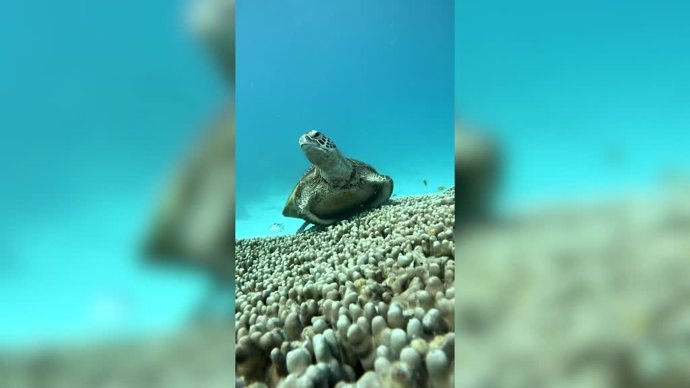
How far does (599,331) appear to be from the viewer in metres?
0.76

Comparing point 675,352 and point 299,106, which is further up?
point 299,106

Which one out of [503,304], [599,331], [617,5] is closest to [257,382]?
[503,304]

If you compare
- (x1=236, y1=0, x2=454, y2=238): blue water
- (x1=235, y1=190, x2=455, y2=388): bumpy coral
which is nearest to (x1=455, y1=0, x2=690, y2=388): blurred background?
(x1=235, y1=190, x2=455, y2=388): bumpy coral

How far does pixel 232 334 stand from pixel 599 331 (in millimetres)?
647

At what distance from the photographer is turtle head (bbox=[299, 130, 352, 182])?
1785 millimetres

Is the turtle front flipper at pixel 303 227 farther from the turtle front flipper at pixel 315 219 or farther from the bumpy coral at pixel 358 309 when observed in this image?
the bumpy coral at pixel 358 309

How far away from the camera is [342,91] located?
1.81m

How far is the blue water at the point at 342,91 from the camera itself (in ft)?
4.95

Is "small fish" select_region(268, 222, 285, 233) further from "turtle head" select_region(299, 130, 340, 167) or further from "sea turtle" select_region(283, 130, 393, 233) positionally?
"turtle head" select_region(299, 130, 340, 167)

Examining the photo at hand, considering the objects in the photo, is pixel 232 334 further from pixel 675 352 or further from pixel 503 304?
pixel 675 352

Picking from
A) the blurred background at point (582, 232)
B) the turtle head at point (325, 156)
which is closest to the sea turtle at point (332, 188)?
the turtle head at point (325, 156)

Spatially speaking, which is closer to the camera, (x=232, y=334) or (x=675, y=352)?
(x=675, y=352)

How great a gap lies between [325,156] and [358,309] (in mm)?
878

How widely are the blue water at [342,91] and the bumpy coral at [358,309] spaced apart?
0.21 m
